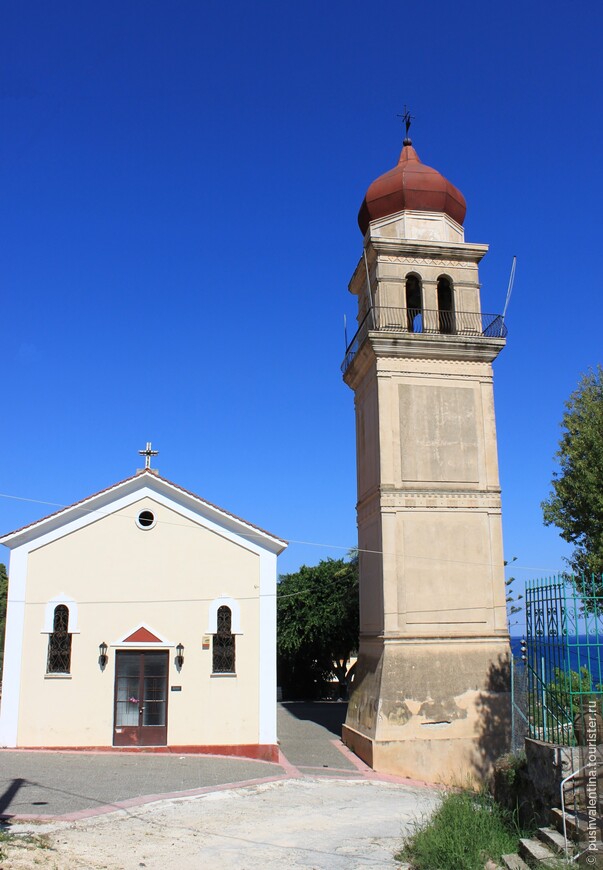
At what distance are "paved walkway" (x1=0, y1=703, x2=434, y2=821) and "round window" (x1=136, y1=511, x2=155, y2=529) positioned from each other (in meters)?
6.03

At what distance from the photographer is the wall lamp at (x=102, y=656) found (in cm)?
2078

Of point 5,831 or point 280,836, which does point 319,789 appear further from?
point 5,831

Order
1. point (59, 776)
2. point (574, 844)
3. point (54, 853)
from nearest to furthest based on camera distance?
point (574, 844)
point (54, 853)
point (59, 776)

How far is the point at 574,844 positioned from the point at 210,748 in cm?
1265

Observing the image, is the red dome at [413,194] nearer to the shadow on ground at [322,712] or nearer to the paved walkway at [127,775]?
the paved walkway at [127,775]

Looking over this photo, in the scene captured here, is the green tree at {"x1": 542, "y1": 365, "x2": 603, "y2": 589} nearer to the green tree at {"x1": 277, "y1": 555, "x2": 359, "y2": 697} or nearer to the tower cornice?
the tower cornice

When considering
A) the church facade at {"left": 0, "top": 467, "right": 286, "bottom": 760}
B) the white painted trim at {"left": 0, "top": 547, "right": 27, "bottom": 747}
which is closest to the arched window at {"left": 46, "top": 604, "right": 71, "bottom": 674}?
the church facade at {"left": 0, "top": 467, "right": 286, "bottom": 760}

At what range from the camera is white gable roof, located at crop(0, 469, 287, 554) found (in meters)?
21.5

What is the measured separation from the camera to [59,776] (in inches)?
665

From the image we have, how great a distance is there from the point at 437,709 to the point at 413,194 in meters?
15.9

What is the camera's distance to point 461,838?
10.5m

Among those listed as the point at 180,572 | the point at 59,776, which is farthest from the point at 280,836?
the point at 180,572

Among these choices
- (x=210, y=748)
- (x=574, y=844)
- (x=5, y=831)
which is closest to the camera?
(x=574, y=844)

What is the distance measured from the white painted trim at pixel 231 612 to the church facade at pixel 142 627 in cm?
3
